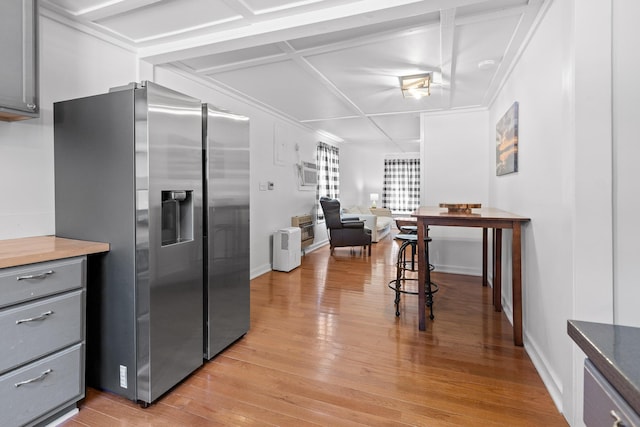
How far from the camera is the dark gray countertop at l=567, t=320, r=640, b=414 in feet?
1.53

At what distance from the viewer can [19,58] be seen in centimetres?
163

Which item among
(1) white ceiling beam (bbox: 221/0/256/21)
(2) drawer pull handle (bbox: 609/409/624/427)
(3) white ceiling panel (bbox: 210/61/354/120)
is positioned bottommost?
Answer: (2) drawer pull handle (bbox: 609/409/624/427)

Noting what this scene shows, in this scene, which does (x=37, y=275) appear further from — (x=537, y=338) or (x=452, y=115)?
(x=452, y=115)

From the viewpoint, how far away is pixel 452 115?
451 centimetres

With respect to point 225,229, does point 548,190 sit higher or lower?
higher

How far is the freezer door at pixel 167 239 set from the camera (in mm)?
1704

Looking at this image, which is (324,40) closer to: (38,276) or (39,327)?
(38,276)

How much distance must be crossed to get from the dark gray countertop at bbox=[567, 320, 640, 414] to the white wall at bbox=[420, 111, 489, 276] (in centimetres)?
408

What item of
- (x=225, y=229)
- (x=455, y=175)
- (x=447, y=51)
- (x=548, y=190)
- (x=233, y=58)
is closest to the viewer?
(x=548, y=190)

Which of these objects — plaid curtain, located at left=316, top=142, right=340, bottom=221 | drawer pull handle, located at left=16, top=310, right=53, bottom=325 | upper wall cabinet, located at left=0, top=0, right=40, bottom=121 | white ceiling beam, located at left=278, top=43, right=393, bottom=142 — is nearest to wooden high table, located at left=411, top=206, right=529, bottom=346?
white ceiling beam, located at left=278, top=43, right=393, bottom=142

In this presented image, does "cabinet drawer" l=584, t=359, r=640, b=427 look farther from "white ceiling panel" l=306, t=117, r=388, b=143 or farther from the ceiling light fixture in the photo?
"white ceiling panel" l=306, t=117, r=388, b=143

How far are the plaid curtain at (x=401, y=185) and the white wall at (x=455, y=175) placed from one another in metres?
4.88

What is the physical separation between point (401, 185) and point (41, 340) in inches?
355

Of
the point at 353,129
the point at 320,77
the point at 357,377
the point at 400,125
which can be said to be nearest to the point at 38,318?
the point at 357,377
